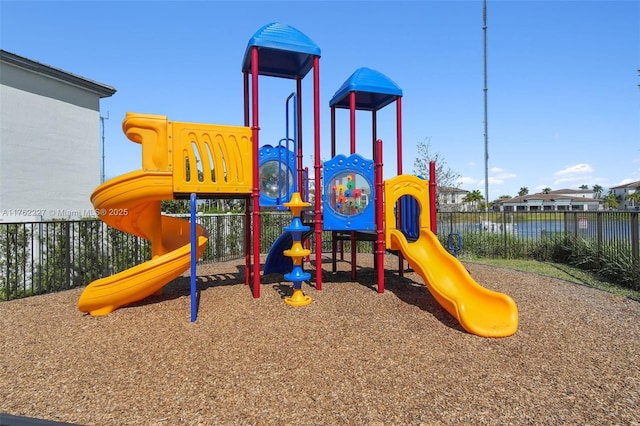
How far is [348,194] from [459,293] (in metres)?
2.55

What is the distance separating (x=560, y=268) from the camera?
10.2m

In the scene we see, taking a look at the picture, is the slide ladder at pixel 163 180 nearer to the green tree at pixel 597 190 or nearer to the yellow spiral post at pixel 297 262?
the yellow spiral post at pixel 297 262

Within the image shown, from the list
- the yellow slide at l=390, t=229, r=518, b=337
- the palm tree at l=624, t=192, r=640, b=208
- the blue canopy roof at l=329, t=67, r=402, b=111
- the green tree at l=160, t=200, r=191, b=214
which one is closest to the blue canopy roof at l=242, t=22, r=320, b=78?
the blue canopy roof at l=329, t=67, r=402, b=111

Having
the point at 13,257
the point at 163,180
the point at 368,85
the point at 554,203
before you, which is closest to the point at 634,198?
the point at 554,203

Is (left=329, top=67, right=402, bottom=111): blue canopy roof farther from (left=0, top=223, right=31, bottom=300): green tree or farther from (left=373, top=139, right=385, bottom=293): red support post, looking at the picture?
(left=0, top=223, right=31, bottom=300): green tree

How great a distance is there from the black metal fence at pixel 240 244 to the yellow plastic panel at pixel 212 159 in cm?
376

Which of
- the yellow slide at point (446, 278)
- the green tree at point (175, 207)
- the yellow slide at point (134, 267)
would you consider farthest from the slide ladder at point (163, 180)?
the green tree at point (175, 207)

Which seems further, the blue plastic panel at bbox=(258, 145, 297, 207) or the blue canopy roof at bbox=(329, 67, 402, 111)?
the blue plastic panel at bbox=(258, 145, 297, 207)

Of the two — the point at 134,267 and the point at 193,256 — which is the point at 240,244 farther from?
the point at 193,256

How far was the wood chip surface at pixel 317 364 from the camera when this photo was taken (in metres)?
2.89

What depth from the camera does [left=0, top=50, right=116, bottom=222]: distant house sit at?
35.2ft

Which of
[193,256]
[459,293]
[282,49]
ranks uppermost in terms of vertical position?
[282,49]

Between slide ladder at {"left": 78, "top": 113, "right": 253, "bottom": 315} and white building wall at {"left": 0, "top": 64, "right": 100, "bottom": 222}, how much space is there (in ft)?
24.4

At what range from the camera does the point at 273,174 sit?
7.80 meters
